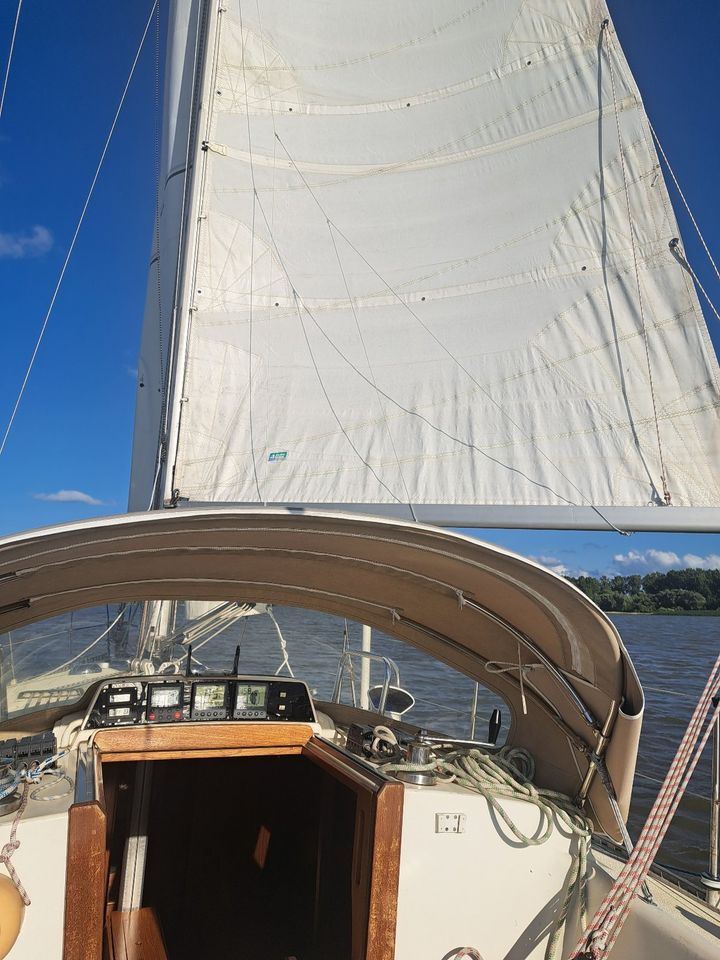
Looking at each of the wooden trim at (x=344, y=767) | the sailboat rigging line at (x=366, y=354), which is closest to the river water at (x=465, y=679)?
the wooden trim at (x=344, y=767)

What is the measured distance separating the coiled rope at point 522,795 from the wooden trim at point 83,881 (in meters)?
1.16

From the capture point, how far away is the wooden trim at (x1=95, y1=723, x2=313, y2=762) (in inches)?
114

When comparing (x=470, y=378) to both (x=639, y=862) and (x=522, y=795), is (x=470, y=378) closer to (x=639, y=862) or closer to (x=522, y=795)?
(x=522, y=795)

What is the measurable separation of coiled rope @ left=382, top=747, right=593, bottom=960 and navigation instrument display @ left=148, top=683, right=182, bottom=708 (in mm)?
1034

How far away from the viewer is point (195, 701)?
3.13 meters

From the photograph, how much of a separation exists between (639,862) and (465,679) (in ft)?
34.3

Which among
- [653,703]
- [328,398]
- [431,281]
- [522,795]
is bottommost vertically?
[653,703]

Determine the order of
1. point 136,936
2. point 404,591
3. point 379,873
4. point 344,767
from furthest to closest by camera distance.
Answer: point 136,936, point 404,591, point 344,767, point 379,873

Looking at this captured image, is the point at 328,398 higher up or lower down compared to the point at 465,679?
higher up

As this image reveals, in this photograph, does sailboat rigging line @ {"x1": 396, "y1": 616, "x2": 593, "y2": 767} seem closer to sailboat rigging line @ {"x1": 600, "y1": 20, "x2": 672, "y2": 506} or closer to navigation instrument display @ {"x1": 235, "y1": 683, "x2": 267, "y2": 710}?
navigation instrument display @ {"x1": 235, "y1": 683, "x2": 267, "y2": 710}

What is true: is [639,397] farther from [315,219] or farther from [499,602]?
[315,219]

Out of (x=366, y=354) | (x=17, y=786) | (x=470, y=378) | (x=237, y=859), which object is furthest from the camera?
(x=366, y=354)

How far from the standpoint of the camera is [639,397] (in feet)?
15.3

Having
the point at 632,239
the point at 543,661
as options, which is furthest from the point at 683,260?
the point at 543,661
